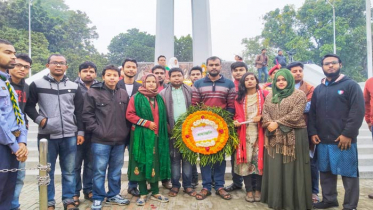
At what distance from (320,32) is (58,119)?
142 ft

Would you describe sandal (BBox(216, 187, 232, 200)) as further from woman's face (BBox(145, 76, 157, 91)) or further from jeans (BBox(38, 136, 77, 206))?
jeans (BBox(38, 136, 77, 206))

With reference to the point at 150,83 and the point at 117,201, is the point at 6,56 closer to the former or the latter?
the point at 150,83

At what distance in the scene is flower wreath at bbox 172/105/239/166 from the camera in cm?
414

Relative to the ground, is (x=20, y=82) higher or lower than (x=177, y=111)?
higher

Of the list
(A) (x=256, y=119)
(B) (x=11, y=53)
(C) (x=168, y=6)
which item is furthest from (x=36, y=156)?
(C) (x=168, y=6)

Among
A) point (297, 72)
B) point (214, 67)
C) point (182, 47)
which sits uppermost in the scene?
point (182, 47)

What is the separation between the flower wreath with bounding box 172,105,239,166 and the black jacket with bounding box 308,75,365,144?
3.71 feet

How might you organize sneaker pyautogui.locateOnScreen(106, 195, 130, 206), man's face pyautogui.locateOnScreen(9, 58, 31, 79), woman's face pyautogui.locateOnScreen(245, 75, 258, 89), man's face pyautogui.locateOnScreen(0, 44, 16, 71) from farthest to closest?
woman's face pyautogui.locateOnScreen(245, 75, 258, 89) < sneaker pyautogui.locateOnScreen(106, 195, 130, 206) < man's face pyautogui.locateOnScreen(9, 58, 31, 79) < man's face pyautogui.locateOnScreen(0, 44, 16, 71)

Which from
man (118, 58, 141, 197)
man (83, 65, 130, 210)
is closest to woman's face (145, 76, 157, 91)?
man (83, 65, 130, 210)

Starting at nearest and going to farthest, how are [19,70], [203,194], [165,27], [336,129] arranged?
[19,70], [336,129], [203,194], [165,27]

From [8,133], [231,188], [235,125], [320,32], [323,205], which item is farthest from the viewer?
[320,32]

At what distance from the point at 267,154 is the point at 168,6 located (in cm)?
1313

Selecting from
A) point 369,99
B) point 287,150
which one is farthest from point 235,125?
point 369,99

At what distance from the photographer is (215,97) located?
438cm
